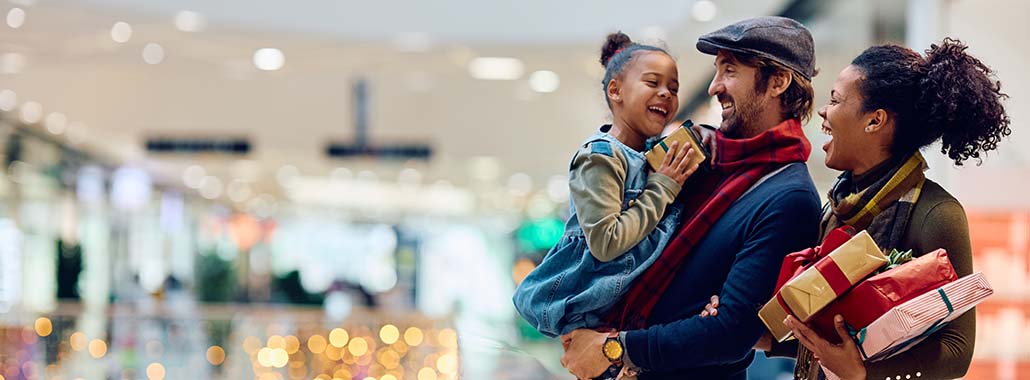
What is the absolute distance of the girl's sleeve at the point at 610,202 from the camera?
1.93 metres

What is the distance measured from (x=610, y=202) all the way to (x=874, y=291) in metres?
0.46

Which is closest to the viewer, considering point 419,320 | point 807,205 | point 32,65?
point 807,205

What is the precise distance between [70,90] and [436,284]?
59.4ft

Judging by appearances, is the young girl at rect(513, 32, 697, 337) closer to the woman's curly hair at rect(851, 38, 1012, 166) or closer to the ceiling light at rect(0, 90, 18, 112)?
the woman's curly hair at rect(851, 38, 1012, 166)

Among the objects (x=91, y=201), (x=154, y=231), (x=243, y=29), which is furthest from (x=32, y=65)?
(x=154, y=231)

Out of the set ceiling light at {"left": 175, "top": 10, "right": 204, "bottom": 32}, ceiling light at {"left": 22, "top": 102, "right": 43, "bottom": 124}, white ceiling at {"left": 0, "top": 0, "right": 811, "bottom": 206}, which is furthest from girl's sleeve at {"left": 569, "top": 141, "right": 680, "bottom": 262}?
ceiling light at {"left": 22, "top": 102, "right": 43, "bottom": 124}

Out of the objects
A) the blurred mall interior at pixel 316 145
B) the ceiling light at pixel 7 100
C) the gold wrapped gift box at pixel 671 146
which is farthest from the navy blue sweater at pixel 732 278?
the ceiling light at pixel 7 100

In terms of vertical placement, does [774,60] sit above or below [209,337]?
above

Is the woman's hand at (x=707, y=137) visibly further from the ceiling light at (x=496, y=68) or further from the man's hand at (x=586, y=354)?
the ceiling light at (x=496, y=68)

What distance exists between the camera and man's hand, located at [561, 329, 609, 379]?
6.51 feet

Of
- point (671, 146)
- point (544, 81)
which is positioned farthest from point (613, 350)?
point (544, 81)

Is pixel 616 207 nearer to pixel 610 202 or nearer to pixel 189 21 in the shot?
→ pixel 610 202

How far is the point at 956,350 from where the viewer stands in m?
1.77

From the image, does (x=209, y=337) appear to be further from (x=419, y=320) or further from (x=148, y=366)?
(x=419, y=320)
